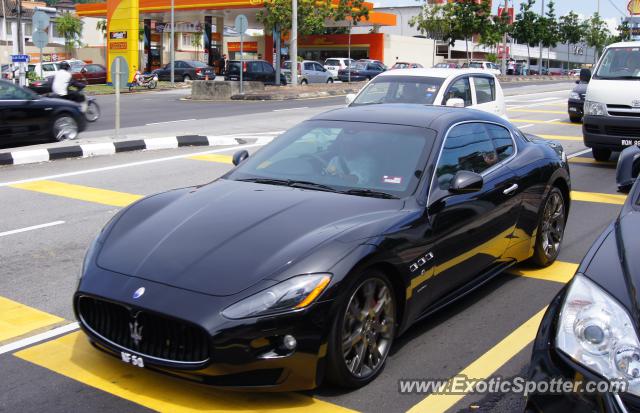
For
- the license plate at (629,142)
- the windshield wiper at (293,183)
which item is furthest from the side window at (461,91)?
the windshield wiper at (293,183)

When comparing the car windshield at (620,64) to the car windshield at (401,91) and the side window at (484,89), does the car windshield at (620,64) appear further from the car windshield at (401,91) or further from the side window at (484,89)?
the car windshield at (401,91)

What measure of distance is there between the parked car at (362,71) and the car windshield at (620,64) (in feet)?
109

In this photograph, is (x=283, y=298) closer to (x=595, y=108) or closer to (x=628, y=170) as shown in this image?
(x=628, y=170)

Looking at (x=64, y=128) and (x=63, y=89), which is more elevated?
(x=63, y=89)

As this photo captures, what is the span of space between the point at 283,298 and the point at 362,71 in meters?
44.4

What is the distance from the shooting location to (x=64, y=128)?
15414 mm

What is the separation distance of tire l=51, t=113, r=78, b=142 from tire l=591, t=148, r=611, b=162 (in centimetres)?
1001

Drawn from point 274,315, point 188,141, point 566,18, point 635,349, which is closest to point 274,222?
point 274,315

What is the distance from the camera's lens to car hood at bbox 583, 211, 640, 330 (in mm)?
2900

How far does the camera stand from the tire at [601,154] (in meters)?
13.5

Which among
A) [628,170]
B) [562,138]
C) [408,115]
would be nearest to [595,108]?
[562,138]

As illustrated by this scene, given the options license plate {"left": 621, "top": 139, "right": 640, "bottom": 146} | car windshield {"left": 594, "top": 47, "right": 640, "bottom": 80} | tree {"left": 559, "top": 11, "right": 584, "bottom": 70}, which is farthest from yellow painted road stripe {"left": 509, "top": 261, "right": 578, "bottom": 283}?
tree {"left": 559, "top": 11, "right": 584, "bottom": 70}

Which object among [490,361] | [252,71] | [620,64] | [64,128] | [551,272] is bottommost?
[490,361]

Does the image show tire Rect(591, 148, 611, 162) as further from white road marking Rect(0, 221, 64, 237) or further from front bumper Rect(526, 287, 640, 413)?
front bumper Rect(526, 287, 640, 413)
